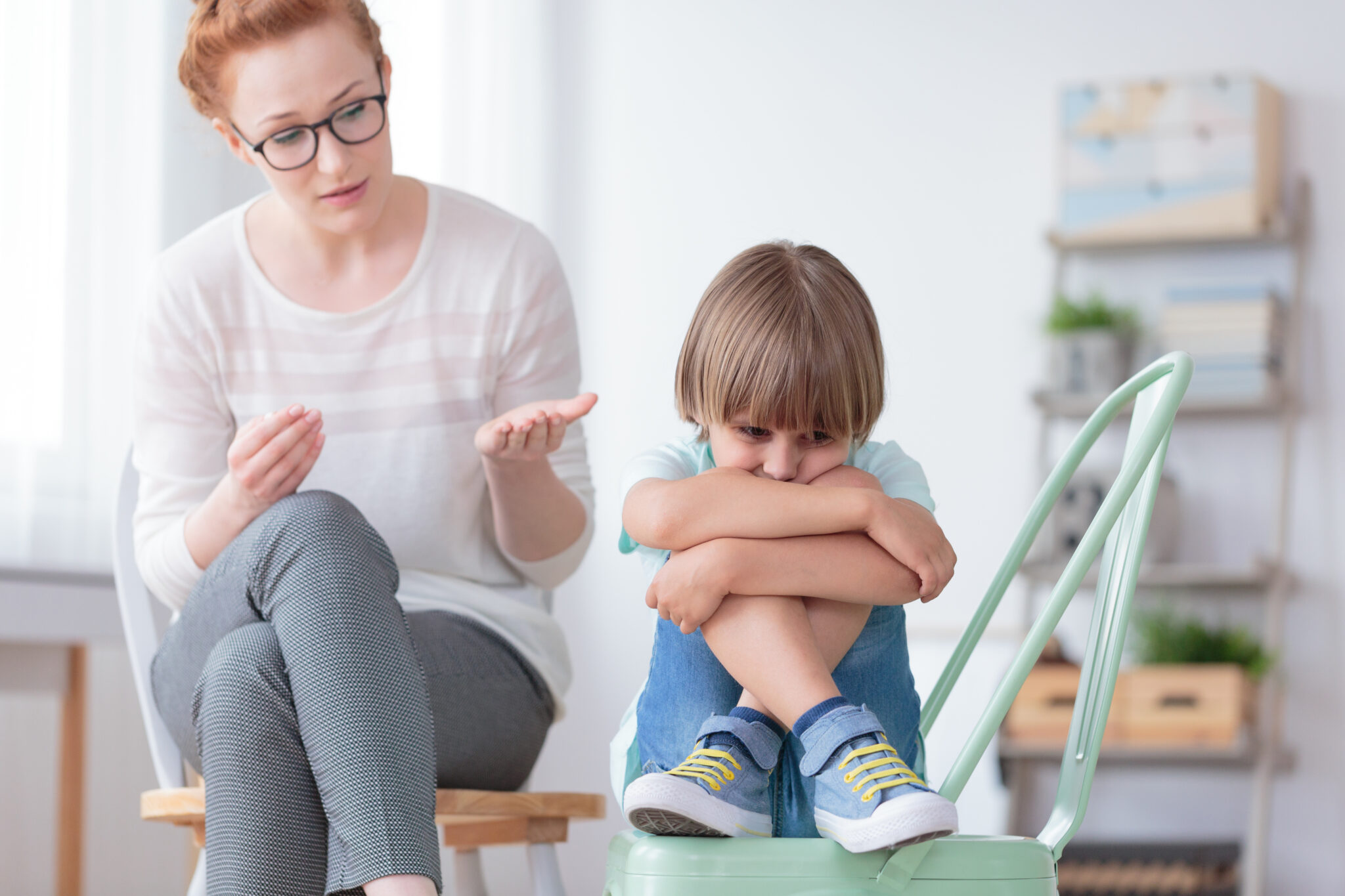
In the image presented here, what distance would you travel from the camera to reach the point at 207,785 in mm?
→ 982

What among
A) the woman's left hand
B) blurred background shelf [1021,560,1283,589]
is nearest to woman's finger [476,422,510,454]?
the woman's left hand

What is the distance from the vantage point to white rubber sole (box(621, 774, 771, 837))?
0.79 metres

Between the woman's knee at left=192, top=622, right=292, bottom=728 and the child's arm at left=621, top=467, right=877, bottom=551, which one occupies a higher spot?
the child's arm at left=621, top=467, right=877, bottom=551

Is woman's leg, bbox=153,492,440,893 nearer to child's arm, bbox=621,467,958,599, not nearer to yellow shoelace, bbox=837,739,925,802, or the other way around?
child's arm, bbox=621,467,958,599

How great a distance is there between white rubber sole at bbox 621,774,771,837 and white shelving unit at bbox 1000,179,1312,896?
2008 millimetres

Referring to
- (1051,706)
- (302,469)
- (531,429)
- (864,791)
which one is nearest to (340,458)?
(302,469)

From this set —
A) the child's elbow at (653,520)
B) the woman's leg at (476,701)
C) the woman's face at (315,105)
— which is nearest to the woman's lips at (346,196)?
the woman's face at (315,105)

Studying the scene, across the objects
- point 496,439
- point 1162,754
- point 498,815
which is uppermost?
point 496,439

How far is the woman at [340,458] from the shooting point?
0.99 metres

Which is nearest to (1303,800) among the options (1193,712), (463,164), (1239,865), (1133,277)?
(1239,865)

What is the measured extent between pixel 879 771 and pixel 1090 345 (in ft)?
7.22

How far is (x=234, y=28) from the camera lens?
1.23 meters

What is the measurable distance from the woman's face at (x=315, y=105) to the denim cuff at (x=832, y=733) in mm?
724

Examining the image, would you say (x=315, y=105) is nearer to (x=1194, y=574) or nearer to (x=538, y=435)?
(x=538, y=435)
